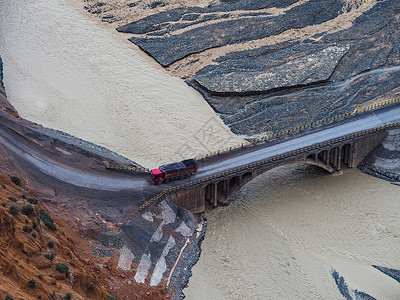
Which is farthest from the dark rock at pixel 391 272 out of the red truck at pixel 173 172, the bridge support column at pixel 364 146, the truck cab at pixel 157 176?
the truck cab at pixel 157 176

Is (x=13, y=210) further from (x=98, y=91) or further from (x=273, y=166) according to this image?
(x=98, y=91)

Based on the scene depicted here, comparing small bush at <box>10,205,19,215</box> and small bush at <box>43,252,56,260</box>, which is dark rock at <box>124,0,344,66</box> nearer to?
small bush at <box>10,205,19,215</box>

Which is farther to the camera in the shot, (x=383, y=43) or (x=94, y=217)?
(x=383, y=43)

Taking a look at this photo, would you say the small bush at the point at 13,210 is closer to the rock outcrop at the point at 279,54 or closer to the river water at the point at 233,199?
the river water at the point at 233,199

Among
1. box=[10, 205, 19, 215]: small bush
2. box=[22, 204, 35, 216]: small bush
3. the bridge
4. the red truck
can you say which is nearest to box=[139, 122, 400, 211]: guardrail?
the bridge

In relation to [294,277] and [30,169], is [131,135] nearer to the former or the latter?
[30,169]

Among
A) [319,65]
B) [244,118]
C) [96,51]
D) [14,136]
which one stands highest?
[319,65]

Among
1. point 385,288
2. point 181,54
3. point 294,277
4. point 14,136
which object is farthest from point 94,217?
point 181,54
